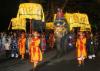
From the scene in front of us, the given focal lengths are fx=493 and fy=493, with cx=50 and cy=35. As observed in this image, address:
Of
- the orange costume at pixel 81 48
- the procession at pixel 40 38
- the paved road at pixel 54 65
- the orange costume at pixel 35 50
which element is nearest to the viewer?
the orange costume at pixel 35 50

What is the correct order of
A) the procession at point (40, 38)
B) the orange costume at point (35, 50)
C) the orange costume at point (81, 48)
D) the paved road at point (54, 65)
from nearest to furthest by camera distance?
the orange costume at point (35, 50) < the procession at point (40, 38) < the paved road at point (54, 65) < the orange costume at point (81, 48)

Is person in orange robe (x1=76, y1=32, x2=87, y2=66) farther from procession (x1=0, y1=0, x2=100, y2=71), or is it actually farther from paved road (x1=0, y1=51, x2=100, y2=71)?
paved road (x1=0, y1=51, x2=100, y2=71)

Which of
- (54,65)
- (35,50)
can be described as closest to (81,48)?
(54,65)

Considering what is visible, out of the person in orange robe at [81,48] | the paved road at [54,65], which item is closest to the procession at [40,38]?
the person in orange robe at [81,48]

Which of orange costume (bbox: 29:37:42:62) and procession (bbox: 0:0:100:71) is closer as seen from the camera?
orange costume (bbox: 29:37:42:62)

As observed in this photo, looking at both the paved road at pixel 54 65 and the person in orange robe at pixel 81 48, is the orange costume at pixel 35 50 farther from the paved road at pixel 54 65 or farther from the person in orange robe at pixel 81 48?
the person in orange robe at pixel 81 48

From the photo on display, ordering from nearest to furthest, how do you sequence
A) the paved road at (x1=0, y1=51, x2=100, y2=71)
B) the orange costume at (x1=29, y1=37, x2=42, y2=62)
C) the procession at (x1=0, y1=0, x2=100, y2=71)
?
the orange costume at (x1=29, y1=37, x2=42, y2=62)
the procession at (x1=0, y1=0, x2=100, y2=71)
the paved road at (x1=0, y1=51, x2=100, y2=71)

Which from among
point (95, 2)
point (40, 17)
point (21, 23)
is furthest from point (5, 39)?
point (95, 2)

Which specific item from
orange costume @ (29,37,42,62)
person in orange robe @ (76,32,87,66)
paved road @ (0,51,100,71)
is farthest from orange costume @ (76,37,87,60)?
orange costume @ (29,37,42,62)

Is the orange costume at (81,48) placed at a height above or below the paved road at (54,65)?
above

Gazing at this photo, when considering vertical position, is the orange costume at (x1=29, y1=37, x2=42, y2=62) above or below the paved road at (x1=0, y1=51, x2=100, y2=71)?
above

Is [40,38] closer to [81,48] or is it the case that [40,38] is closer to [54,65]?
[54,65]

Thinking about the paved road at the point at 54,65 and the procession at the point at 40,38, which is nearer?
the procession at the point at 40,38

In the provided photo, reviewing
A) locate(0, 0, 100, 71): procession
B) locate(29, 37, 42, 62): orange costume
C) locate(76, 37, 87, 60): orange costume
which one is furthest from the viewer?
locate(76, 37, 87, 60): orange costume
